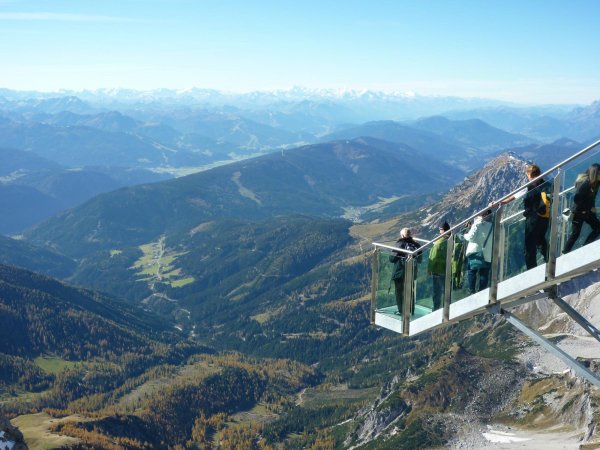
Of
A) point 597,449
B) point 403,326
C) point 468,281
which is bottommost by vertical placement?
point 597,449

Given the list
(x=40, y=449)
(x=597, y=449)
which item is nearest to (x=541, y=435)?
(x=597, y=449)

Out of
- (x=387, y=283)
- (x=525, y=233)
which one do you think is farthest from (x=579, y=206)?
(x=387, y=283)

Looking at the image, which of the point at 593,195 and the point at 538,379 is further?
the point at 538,379

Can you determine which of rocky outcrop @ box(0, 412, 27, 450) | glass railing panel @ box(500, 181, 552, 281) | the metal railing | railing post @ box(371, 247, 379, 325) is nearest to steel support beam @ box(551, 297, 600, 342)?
the metal railing

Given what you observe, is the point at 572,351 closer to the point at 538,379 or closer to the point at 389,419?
the point at 538,379

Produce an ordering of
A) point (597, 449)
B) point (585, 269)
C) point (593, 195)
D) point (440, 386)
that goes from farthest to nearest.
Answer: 1. point (440, 386)
2. point (597, 449)
3. point (593, 195)
4. point (585, 269)

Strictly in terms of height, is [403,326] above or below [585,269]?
below

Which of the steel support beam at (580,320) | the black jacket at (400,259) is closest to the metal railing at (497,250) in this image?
the black jacket at (400,259)
